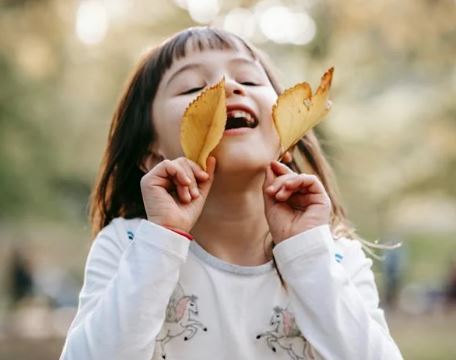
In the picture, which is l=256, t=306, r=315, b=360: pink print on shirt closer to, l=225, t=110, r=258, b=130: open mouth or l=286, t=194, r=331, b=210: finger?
l=286, t=194, r=331, b=210: finger

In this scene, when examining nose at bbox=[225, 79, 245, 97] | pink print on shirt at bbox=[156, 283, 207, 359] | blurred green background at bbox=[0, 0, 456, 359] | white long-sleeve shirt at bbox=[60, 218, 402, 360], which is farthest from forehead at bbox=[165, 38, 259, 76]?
blurred green background at bbox=[0, 0, 456, 359]

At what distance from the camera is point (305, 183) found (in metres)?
1.52

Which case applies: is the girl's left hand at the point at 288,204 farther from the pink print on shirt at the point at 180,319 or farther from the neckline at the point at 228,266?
the pink print on shirt at the point at 180,319

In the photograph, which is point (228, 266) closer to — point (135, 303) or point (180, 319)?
point (180, 319)

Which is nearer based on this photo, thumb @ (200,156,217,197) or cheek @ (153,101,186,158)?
thumb @ (200,156,217,197)

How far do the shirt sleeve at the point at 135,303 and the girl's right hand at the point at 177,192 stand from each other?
0.03m

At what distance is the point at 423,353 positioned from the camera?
8.04 metres

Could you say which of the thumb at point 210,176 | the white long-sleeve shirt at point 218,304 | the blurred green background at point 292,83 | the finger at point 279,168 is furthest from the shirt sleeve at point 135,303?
the blurred green background at point 292,83

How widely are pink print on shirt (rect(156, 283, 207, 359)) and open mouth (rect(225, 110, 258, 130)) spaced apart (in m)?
0.34

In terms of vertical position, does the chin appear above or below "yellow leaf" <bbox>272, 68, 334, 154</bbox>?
below

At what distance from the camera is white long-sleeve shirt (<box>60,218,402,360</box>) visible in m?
1.41

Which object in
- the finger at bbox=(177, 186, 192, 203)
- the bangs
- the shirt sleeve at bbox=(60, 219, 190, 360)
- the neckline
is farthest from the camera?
the bangs

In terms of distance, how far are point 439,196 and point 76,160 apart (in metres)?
4.58

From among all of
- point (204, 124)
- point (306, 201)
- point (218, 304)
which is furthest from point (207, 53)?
point (218, 304)
